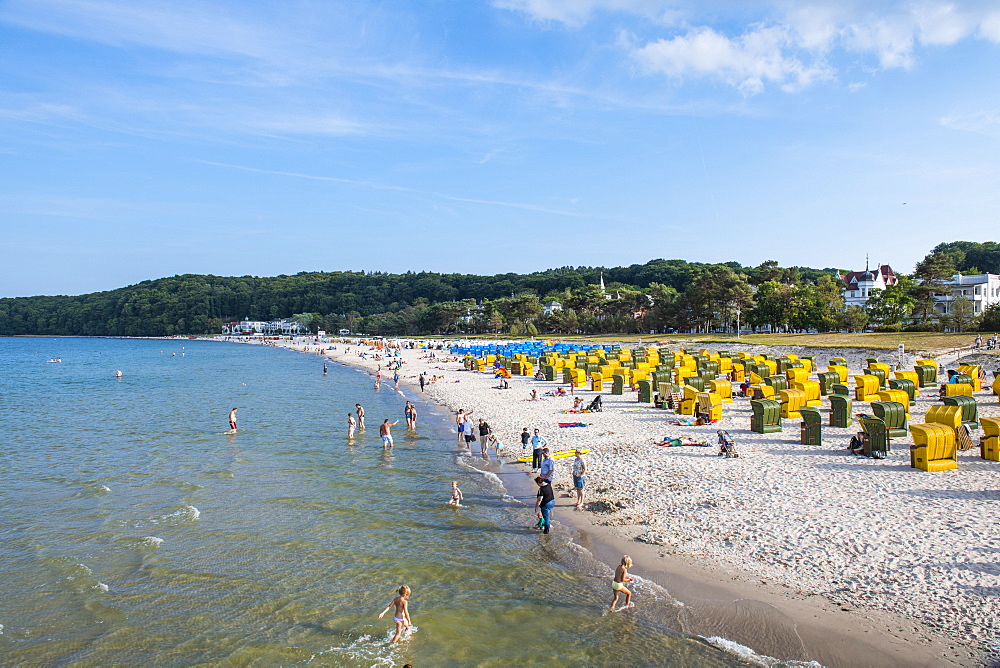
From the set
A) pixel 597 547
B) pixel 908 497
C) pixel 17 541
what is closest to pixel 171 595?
pixel 17 541

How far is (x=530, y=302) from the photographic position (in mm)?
105312

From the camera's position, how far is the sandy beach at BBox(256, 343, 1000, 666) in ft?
25.5

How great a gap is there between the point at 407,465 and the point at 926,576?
41.3ft

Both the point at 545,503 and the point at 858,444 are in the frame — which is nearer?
the point at 545,503

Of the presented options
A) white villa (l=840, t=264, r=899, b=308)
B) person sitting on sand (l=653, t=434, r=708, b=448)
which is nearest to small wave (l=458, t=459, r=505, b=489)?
person sitting on sand (l=653, t=434, r=708, b=448)

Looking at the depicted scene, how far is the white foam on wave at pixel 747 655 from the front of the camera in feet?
23.8

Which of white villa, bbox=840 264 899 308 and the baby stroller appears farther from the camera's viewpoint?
white villa, bbox=840 264 899 308

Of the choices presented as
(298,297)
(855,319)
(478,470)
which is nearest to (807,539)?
(478,470)

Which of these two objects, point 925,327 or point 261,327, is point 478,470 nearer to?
point 925,327

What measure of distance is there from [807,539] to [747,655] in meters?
3.76

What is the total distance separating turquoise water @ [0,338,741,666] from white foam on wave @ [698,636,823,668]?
0.49 feet

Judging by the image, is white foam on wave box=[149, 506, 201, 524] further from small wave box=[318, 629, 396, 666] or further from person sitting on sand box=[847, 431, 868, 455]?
person sitting on sand box=[847, 431, 868, 455]

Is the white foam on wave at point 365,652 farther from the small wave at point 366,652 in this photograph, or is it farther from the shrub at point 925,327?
the shrub at point 925,327

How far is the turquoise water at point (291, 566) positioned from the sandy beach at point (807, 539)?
948mm
